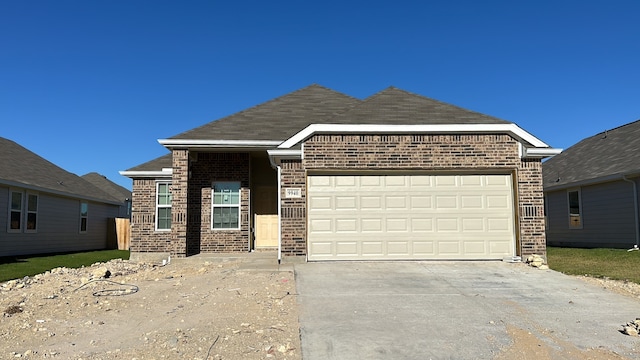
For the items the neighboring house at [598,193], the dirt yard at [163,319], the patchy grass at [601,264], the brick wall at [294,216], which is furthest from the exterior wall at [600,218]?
the brick wall at [294,216]

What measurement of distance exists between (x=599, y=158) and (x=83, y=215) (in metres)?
24.4

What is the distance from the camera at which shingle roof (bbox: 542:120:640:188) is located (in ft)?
57.8

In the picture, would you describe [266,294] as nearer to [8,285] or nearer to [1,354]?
[1,354]

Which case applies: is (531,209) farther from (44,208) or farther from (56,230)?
(56,230)

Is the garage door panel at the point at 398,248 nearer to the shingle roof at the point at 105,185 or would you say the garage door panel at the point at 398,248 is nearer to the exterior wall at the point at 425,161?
the exterior wall at the point at 425,161

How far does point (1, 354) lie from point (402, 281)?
21.1ft

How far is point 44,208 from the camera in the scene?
20.1 m

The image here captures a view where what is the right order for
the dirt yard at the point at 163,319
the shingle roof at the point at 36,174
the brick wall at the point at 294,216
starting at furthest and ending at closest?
1. the shingle roof at the point at 36,174
2. the brick wall at the point at 294,216
3. the dirt yard at the point at 163,319

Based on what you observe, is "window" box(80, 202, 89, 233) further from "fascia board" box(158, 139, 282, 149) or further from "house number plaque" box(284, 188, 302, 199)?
"house number plaque" box(284, 188, 302, 199)

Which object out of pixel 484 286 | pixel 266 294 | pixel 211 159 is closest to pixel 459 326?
pixel 484 286

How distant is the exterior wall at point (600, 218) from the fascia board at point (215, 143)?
12653 mm

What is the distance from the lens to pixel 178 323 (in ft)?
21.0

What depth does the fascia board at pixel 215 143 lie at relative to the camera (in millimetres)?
13312

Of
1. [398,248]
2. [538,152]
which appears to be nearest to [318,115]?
[398,248]
